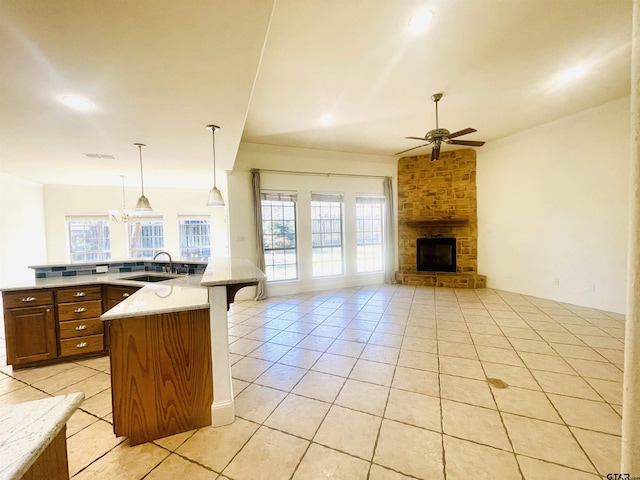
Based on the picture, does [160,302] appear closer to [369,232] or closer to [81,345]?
[81,345]

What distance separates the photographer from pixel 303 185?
548cm

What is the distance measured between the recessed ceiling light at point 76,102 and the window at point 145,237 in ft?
19.2

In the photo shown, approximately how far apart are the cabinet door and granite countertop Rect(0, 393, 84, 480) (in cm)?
285

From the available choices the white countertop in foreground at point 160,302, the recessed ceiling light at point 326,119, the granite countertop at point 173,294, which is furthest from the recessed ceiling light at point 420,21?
the white countertop in foreground at point 160,302

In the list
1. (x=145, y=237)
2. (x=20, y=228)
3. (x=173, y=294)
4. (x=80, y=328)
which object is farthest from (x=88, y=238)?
(x=173, y=294)

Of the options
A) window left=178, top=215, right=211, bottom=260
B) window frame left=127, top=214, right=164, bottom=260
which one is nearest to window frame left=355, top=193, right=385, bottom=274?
window left=178, top=215, right=211, bottom=260

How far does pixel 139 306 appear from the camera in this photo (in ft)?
5.75

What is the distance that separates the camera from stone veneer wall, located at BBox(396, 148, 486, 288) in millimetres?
5645

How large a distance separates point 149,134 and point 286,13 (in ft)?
6.94

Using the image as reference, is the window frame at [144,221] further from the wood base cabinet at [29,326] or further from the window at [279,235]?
the wood base cabinet at [29,326]

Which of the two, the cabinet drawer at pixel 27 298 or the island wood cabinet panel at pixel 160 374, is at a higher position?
the cabinet drawer at pixel 27 298

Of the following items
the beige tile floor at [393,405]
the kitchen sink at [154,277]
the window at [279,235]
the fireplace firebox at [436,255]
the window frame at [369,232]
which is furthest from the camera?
the window frame at [369,232]

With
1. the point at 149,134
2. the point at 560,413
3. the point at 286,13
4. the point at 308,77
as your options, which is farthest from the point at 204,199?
the point at 560,413

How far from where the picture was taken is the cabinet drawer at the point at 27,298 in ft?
8.53
